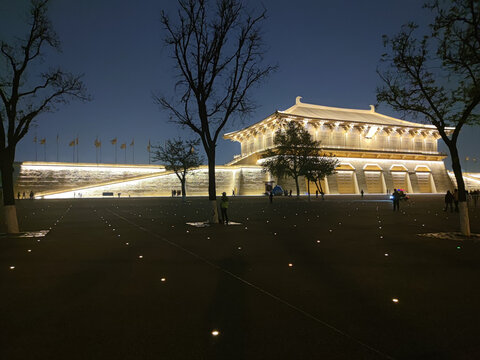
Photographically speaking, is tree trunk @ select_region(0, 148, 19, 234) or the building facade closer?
tree trunk @ select_region(0, 148, 19, 234)

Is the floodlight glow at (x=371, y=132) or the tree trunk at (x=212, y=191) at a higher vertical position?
the floodlight glow at (x=371, y=132)

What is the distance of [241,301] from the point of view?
5355 millimetres

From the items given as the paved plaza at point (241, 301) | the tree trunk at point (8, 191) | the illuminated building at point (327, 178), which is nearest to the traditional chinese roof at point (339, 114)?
the illuminated building at point (327, 178)

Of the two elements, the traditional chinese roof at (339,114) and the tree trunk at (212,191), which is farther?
the traditional chinese roof at (339,114)

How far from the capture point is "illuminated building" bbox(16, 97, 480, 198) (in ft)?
184

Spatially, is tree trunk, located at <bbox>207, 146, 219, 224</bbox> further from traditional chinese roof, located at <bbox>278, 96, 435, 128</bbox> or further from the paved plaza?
traditional chinese roof, located at <bbox>278, 96, 435, 128</bbox>

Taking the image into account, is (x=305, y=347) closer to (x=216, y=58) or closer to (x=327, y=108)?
(x=216, y=58)

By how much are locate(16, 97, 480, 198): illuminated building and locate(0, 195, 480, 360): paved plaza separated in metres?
47.9

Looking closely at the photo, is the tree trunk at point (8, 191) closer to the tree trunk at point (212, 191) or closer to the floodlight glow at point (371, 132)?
the tree trunk at point (212, 191)

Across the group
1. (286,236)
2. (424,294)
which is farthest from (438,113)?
(424,294)

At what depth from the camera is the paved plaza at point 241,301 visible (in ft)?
12.7

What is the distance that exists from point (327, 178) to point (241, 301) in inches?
2417

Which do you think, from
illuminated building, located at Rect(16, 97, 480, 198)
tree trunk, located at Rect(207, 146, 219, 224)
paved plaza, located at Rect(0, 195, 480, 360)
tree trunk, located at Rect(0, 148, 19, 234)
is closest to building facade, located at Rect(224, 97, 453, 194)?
illuminated building, located at Rect(16, 97, 480, 198)

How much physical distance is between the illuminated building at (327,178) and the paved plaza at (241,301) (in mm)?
47888
